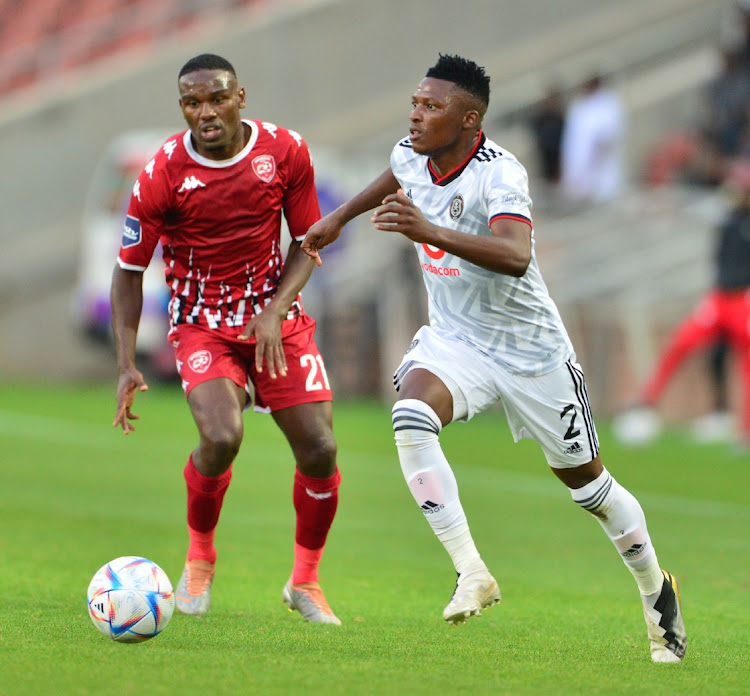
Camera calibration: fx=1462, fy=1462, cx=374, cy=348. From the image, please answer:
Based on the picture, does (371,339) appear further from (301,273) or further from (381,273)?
(301,273)

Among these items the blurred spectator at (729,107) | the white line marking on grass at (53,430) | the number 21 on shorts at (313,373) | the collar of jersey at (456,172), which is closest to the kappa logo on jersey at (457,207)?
the collar of jersey at (456,172)

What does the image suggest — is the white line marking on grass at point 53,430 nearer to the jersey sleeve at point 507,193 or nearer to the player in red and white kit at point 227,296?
the player in red and white kit at point 227,296

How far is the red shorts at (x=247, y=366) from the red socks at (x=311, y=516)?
0.39m

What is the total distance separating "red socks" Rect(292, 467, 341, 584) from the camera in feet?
23.1

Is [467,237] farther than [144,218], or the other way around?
[144,218]

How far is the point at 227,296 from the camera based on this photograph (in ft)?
23.0

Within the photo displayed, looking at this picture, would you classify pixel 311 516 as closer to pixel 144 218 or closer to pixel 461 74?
pixel 144 218

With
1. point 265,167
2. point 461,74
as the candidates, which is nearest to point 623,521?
point 461,74

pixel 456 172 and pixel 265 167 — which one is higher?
pixel 265 167

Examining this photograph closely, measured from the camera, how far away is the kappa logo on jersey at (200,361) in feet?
22.6

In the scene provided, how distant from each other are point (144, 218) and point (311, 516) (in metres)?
1.63

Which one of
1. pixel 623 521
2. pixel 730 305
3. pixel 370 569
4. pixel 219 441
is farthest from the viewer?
pixel 730 305

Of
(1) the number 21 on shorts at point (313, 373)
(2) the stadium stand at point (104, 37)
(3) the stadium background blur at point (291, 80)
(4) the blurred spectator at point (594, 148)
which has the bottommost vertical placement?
(1) the number 21 on shorts at point (313, 373)

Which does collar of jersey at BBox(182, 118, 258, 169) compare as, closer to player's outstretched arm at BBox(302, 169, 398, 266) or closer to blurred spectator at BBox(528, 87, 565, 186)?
player's outstretched arm at BBox(302, 169, 398, 266)
